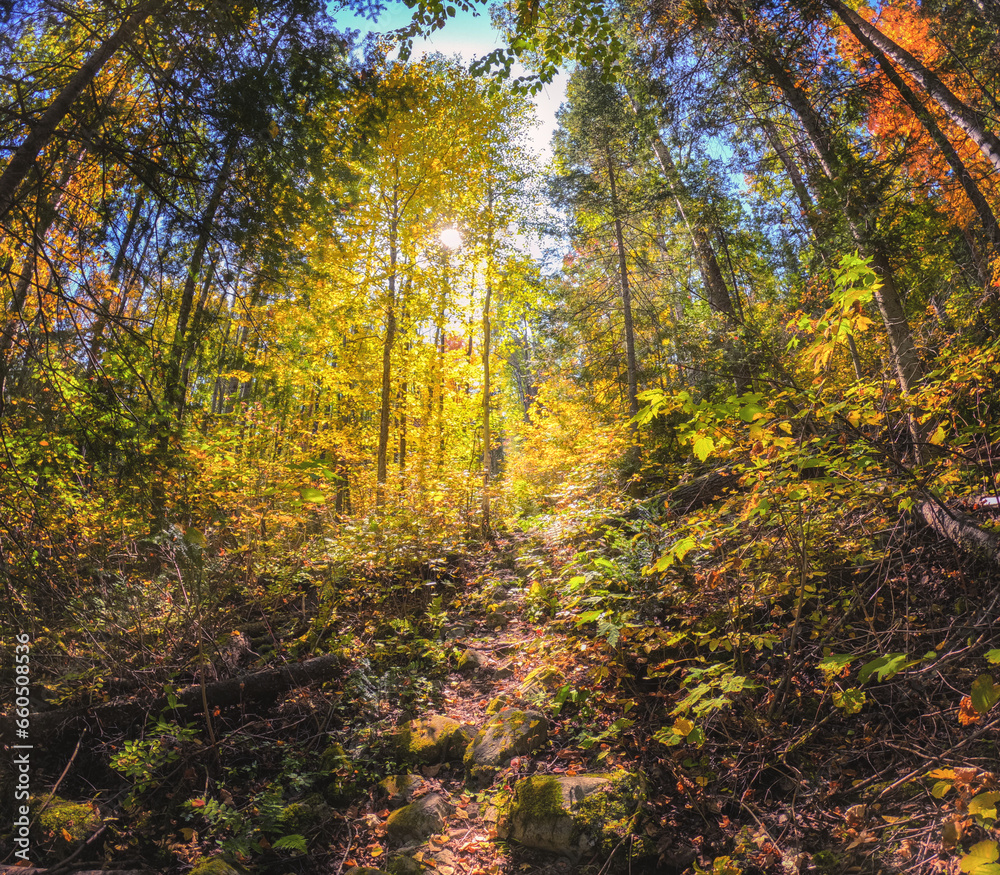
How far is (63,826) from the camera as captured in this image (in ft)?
9.69

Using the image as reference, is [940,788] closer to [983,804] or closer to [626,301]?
[983,804]

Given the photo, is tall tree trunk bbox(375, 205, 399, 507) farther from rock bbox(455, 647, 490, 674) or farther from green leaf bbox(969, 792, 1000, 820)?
green leaf bbox(969, 792, 1000, 820)

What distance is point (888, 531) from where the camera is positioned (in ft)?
10.2

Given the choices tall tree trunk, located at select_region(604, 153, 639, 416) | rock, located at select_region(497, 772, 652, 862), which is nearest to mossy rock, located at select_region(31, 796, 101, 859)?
rock, located at select_region(497, 772, 652, 862)

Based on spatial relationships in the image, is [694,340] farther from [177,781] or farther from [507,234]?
[177,781]

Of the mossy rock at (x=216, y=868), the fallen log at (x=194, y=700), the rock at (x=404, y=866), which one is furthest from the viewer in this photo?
the fallen log at (x=194, y=700)

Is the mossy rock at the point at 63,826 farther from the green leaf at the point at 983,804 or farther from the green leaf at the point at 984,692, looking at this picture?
the green leaf at the point at 984,692

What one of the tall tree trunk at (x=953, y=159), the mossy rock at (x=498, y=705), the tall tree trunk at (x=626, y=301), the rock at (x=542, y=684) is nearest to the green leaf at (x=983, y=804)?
the rock at (x=542, y=684)

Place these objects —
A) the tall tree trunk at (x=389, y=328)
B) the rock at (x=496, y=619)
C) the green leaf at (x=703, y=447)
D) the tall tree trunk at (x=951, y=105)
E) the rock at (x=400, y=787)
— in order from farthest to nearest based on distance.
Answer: the tall tree trunk at (x=389, y=328), the rock at (x=496, y=619), the tall tree trunk at (x=951, y=105), the rock at (x=400, y=787), the green leaf at (x=703, y=447)

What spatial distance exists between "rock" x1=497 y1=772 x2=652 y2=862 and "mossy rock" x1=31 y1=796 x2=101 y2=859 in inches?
109

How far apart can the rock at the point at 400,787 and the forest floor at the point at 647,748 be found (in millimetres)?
16

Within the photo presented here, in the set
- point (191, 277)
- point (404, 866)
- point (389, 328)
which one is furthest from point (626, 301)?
point (404, 866)

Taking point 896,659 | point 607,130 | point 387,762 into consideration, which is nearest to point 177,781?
point 387,762

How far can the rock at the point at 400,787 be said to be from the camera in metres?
3.48
